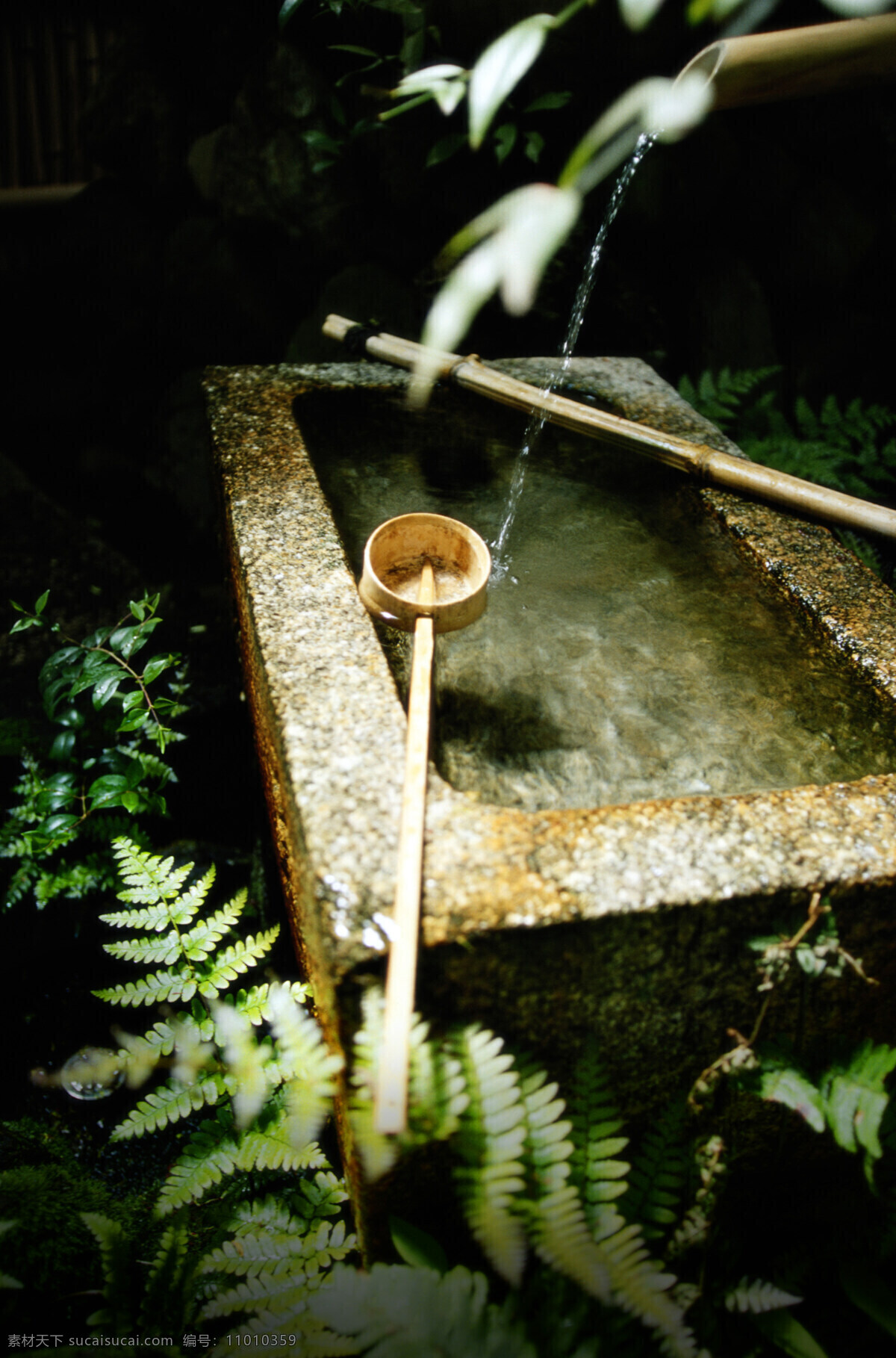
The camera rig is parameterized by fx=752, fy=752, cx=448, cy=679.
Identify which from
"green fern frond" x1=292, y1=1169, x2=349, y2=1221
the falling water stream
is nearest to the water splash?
the falling water stream

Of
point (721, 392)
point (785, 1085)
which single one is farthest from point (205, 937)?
point (721, 392)

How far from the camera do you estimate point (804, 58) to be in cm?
116

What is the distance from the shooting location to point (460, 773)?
1783 mm

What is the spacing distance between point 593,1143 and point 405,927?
59 centimetres

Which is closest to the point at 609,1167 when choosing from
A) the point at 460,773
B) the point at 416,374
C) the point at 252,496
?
the point at 460,773

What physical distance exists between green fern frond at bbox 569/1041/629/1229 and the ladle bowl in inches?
38.9

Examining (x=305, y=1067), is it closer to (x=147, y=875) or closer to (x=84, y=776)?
(x=147, y=875)

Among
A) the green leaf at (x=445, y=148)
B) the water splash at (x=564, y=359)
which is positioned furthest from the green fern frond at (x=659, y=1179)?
the green leaf at (x=445, y=148)

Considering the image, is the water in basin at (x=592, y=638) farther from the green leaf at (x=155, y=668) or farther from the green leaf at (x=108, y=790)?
the green leaf at (x=108, y=790)

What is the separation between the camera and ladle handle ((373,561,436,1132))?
3.46 feet

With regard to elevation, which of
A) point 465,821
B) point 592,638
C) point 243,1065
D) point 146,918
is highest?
point 465,821

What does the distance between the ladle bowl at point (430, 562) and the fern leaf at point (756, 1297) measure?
143cm

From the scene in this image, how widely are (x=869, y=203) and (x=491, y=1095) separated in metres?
4.79

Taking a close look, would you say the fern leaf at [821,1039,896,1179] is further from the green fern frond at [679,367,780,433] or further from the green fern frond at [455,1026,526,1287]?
the green fern frond at [679,367,780,433]
